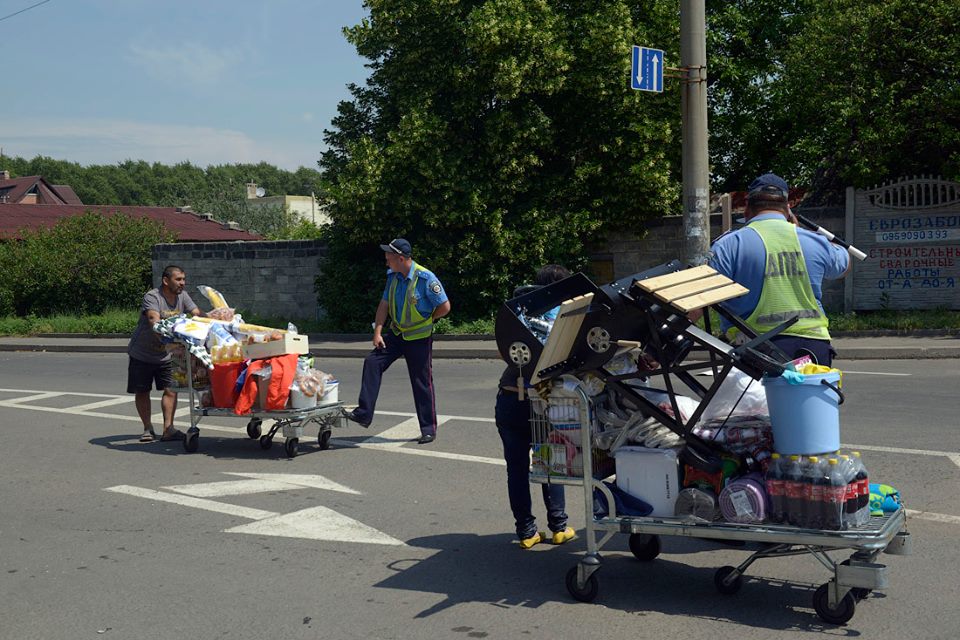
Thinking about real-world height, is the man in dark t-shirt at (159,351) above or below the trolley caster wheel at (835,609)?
above

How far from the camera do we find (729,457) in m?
4.93

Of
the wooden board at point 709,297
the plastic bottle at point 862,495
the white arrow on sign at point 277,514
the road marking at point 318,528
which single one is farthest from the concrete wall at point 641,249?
the plastic bottle at point 862,495

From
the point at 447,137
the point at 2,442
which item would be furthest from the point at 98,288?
the point at 2,442

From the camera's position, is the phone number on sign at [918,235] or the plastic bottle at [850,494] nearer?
the plastic bottle at [850,494]

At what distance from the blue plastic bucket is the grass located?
40.1 ft

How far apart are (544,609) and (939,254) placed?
14.0 m

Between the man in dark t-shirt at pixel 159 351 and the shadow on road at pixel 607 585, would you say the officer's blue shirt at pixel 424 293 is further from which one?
the shadow on road at pixel 607 585

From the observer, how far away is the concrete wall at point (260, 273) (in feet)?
78.8

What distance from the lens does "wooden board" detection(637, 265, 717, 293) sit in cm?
479

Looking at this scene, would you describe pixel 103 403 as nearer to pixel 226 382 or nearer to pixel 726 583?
pixel 226 382

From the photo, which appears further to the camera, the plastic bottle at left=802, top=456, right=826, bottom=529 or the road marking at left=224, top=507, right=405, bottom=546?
the road marking at left=224, top=507, right=405, bottom=546

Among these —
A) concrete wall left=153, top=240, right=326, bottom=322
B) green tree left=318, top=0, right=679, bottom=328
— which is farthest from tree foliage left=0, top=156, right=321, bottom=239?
green tree left=318, top=0, right=679, bottom=328

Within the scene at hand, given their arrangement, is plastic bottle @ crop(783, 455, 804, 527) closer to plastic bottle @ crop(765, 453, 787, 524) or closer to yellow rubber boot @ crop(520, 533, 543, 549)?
plastic bottle @ crop(765, 453, 787, 524)

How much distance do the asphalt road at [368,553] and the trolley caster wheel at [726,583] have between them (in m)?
0.04
